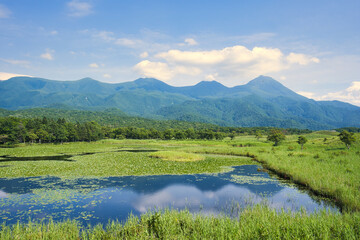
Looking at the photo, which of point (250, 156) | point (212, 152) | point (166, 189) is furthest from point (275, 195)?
point (212, 152)

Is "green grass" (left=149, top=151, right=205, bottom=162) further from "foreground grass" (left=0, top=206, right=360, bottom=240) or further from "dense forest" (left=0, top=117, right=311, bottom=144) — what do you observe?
"dense forest" (left=0, top=117, right=311, bottom=144)

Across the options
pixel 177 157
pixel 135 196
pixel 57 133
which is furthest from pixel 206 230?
pixel 57 133

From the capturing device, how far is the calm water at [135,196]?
1941 centimetres

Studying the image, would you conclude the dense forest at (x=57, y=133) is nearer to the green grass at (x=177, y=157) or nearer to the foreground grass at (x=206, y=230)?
the green grass at (x=177, y=157)

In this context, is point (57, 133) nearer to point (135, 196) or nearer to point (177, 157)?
point (177, 157)

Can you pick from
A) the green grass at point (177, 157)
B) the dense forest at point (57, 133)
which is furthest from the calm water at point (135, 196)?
the dense forest at point (57, 133)

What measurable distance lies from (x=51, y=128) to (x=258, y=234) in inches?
4711

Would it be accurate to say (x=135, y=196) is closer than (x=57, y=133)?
Yes

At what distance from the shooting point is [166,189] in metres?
28.0

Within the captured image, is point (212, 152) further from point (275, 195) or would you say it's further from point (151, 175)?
point (275, 195)

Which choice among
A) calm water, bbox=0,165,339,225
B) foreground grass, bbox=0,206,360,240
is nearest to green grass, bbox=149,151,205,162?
calm water, bbox=0,165,339,225

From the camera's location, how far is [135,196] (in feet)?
80.7

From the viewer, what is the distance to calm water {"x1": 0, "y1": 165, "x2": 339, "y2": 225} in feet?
63.7

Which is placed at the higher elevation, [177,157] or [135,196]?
[135,196]
